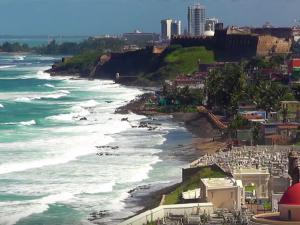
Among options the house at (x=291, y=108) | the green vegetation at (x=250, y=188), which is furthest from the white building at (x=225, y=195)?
the house at (x=291, y=108)

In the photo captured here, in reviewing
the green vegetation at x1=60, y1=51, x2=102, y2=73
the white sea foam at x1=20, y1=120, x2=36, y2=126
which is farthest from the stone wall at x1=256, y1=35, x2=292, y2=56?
the white sea foam at x1=20, y1=120, x2=36, y2=126

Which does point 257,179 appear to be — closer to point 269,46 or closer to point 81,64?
point 269,46

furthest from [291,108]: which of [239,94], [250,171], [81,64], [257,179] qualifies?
[81,64]

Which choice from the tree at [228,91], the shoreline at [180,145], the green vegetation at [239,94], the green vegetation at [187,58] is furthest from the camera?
the green vegetation at [187,58]

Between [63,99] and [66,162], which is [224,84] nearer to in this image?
[66,162]

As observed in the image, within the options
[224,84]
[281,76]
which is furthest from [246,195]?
[281,76]

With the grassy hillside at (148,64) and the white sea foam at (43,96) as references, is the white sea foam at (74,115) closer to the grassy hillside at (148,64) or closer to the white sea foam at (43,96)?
the white sea foam at (43,96)

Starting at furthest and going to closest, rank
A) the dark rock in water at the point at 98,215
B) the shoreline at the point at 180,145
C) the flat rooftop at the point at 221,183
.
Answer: the shoreline at the point at 180,145
the dark rock in water at the point at 98,215
the flat rooftop at the point at 221,183
